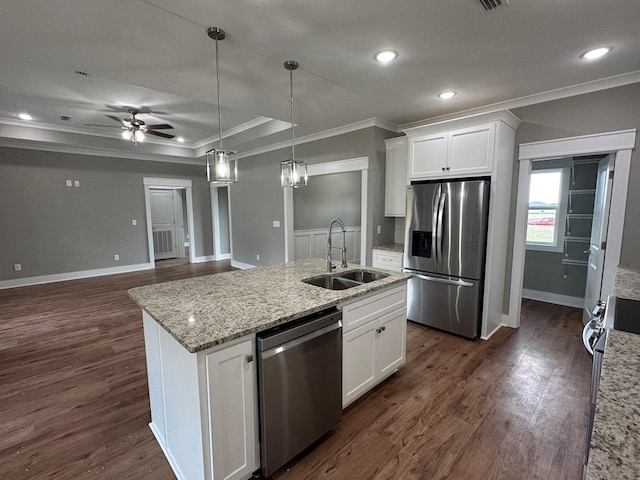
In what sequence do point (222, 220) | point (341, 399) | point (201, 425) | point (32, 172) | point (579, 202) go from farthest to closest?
1. point (222, 220)
2. point (32, 172)
3. point (579, 202)
4. point (341, 399)
5. point (201, 425)

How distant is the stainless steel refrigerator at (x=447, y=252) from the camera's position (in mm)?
3076

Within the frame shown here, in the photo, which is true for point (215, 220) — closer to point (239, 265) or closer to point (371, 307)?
point (239, 265)

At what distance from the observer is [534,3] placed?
1.72 metres

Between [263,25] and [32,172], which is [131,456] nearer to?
[263,25]

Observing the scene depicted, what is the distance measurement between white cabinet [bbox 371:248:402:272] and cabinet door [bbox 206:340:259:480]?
265 cm

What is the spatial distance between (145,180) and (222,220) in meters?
2.07

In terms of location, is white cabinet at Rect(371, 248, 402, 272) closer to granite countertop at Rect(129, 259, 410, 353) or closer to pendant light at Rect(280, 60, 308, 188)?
granite countertop at Rect(129, 259, 410, 353)

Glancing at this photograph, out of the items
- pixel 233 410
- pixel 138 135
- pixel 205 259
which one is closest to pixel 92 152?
pixel 138 135

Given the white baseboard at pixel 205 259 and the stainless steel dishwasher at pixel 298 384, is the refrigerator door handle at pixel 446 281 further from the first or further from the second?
the white baseboard at pixel 205 259

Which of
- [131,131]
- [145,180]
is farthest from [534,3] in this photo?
[145,180]

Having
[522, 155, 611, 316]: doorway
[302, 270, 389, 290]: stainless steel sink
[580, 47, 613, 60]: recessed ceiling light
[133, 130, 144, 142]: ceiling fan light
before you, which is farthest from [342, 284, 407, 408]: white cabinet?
[133, 130, 144, 142]: ceiling fan light

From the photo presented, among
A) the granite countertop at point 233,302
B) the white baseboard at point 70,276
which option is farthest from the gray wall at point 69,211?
the granite countertop at point 233,302

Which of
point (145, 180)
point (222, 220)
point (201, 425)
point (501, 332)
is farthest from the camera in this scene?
point (222, 220)

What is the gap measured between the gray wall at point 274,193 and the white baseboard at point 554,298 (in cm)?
234
